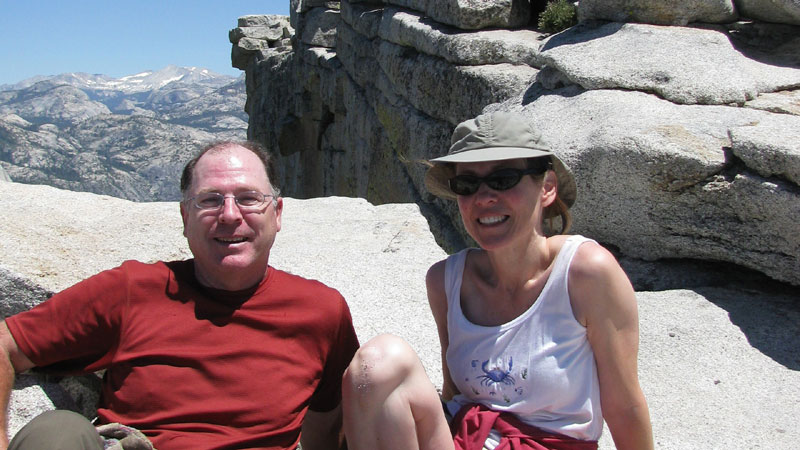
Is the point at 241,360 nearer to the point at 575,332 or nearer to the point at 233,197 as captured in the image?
the point at 233,197

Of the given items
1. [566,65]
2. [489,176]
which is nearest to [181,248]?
[489,176]

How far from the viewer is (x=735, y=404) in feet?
11.8

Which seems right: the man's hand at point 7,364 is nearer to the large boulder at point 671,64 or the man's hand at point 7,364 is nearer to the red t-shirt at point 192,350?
the red t-shirt at point 192,350

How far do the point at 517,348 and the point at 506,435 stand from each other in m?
0.29

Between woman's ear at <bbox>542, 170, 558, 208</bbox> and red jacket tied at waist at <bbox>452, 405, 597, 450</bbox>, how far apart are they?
31.1 inches

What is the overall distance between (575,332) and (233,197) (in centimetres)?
140

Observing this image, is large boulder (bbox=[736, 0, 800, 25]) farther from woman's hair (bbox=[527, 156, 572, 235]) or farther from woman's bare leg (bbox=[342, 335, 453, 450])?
woman's bare leg (bbox=[342, 335, 453, 450])

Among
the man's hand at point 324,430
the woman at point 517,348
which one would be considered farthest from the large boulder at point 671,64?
the man's hand at point 324,430

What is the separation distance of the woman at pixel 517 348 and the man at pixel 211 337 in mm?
388

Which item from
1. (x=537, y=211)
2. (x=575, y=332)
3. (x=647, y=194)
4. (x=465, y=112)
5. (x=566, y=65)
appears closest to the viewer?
(x=575, y=332)

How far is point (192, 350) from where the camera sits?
259 centimetres

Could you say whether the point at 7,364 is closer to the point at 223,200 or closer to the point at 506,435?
the point at 223,200

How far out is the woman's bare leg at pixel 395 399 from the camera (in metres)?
2.26

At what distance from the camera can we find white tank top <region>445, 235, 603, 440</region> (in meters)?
2.37
